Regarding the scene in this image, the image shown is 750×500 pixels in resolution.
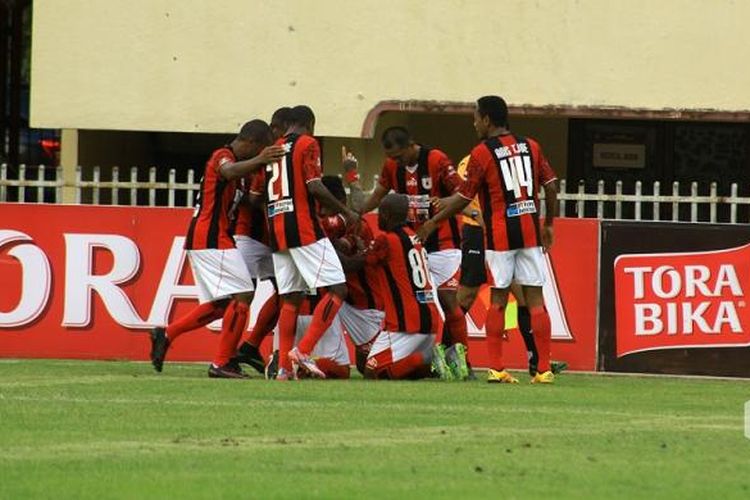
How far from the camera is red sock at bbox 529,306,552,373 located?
1341 centimetres

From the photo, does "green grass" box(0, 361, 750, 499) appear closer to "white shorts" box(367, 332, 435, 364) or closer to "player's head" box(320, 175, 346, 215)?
"white shorts" box(367, 332, 435, 364)

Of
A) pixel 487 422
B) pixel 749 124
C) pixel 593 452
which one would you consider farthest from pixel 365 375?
pixel 749 124

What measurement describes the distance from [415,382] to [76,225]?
4.06 metres

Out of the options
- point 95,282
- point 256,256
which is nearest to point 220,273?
point 256,256

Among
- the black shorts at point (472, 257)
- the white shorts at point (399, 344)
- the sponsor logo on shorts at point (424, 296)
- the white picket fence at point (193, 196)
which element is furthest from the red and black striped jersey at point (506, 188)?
the white picket fence at point (193, 196)

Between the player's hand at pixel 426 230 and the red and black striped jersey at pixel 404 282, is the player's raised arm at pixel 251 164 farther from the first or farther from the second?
the player's hand at pixel 426 230

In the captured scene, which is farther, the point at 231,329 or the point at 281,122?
the point at 281,122

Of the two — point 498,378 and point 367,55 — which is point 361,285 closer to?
point 498,378

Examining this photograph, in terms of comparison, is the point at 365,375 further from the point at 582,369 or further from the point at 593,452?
the point at 593,452

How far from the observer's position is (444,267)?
1431 centimetres

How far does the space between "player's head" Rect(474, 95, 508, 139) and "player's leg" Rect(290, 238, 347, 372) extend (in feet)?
4.44

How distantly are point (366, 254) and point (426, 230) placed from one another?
0.48 m

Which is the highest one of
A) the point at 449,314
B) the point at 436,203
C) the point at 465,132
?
the point at 465,132

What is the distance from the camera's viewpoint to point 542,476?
8.18 metres
